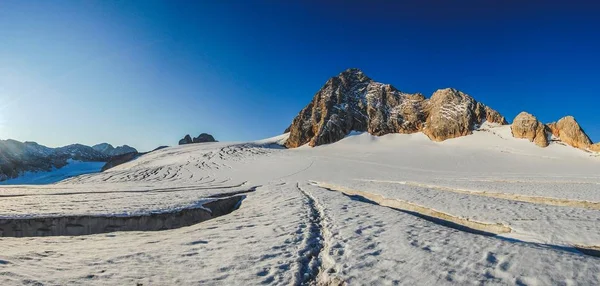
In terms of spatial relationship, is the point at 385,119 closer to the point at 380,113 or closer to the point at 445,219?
the point at 380,113

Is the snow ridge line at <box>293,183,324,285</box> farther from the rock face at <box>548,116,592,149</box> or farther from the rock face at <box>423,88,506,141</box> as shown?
the rock face at <box>423,88,506,141</box>

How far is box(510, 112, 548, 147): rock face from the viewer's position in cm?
5745

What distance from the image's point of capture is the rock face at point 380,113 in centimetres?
7256

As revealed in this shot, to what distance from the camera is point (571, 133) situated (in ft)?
182

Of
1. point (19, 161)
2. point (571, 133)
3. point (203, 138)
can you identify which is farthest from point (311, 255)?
point (19, 161)

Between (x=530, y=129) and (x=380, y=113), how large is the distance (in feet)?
113

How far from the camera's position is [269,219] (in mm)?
12102

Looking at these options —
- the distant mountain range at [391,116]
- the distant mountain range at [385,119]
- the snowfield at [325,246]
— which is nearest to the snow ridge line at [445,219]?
the snowfield at [325,246]

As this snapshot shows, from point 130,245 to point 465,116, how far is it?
7847 cm

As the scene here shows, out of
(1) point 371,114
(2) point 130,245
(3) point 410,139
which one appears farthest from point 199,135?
(2) point 130,245

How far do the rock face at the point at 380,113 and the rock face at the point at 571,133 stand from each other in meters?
13.3

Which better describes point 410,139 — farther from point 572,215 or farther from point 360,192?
point 572,215

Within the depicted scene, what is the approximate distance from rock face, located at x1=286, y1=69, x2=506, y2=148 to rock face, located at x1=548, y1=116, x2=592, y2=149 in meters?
13.3

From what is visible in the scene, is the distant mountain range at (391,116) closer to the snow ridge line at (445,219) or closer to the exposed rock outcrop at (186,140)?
the exposed rock outcrop at (186,140)
